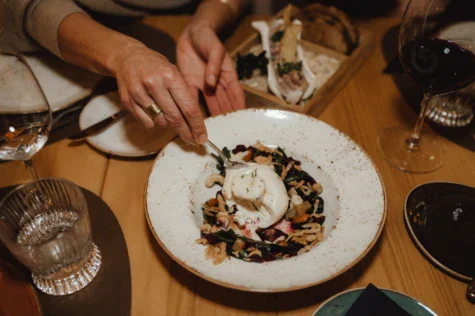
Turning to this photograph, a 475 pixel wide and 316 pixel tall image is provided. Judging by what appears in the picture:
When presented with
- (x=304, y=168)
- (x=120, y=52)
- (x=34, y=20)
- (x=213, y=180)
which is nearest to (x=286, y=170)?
(x=304, y=168)

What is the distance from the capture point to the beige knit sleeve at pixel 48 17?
1.25 metres

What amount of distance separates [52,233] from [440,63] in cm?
92

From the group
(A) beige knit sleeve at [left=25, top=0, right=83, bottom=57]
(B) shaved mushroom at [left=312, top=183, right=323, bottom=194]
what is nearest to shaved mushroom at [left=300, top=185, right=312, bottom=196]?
(B) shaved mushroom at [left=312, top=183, right=323, bottom=194]

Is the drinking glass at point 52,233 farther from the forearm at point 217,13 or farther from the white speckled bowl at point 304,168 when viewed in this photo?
the forearm at point 217,13

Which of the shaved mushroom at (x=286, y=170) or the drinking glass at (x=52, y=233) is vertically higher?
the drinking glass at (x=52, y=233)

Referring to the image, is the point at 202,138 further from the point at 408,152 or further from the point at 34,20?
the point at 34,20

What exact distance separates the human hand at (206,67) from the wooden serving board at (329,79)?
0.19 ft

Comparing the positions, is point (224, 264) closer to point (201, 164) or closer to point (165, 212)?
point (165, 212)

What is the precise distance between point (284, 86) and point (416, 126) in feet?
1.40

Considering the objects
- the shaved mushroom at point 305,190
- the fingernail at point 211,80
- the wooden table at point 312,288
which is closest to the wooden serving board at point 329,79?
the wooden table at point 312,288

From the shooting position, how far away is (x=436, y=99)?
126cm

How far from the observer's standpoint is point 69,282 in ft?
2.66

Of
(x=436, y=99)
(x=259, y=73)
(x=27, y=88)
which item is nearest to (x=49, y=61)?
(x=27, y=88)

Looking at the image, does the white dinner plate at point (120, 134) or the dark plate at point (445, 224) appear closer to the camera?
the dark plate at point (445, 224)
